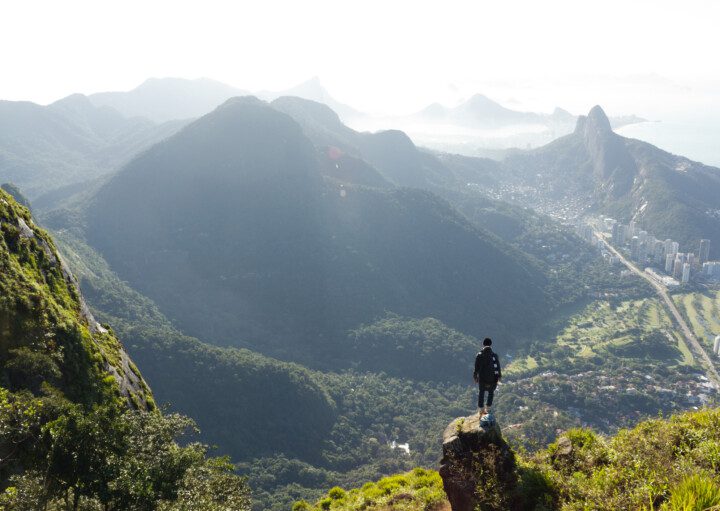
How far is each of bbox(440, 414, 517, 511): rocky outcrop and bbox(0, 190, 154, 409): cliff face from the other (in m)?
14.7

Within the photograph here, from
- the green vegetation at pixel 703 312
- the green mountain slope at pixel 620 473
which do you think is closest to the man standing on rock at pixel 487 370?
the green mountain slope at pixel 620 473

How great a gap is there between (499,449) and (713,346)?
141221 mm

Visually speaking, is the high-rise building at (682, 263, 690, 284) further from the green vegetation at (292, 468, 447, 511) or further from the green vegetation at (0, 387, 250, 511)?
the green vegetation at (0, 387, 250, 511)

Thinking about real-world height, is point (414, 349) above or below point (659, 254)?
below

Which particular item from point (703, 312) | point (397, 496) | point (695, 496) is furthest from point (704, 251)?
point (695, 496)

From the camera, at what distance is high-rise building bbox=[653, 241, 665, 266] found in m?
192

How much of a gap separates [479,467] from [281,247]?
5843 inches

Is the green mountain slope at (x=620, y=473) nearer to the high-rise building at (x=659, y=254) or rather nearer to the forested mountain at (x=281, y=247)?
the forested mountain at (x=281, y=247)

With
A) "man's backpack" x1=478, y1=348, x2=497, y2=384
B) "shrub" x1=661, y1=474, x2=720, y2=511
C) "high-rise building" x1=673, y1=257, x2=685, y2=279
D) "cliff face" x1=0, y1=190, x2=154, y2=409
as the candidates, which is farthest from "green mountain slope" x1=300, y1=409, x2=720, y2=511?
"high-rise building" x1=673, y1=257, x2=685, y2=279

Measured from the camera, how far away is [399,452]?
3231 inches

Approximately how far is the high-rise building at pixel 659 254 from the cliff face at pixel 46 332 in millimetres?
211704

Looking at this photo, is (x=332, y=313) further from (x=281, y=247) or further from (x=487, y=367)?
(x=487, y=367)

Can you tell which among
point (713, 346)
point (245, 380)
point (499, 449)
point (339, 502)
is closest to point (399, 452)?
point (245, 380)

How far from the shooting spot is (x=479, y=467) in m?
13.9
